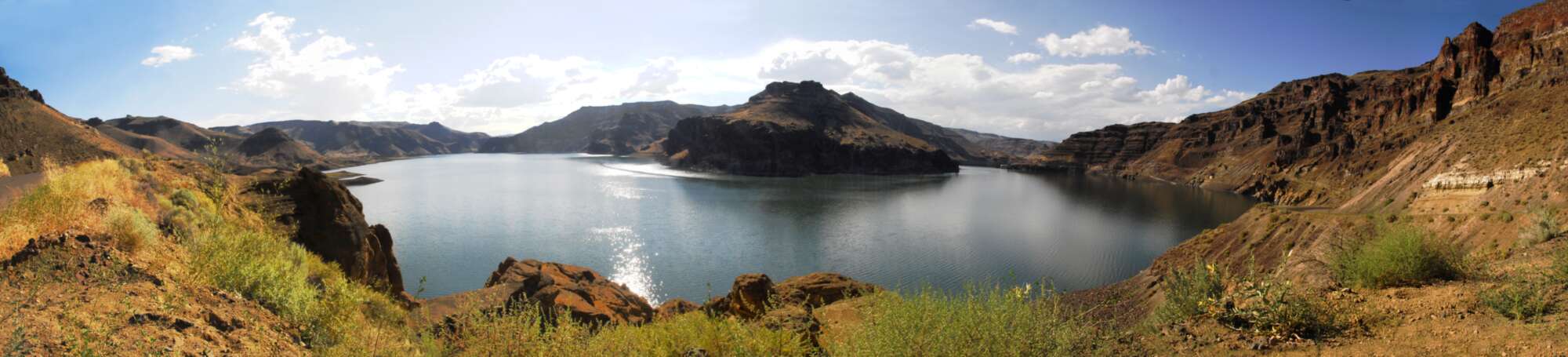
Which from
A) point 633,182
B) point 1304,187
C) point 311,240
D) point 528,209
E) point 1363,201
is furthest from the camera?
point 633,182

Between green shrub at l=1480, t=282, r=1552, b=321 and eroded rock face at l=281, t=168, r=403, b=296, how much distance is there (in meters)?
21.2

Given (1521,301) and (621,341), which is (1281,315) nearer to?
(1521,301)

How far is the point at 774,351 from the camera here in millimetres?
7664

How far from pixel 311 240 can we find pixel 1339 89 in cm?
15087

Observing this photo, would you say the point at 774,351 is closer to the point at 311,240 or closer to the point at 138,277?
the point at 138,277

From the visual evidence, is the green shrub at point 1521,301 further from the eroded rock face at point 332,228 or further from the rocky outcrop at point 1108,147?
the rocky outcrop at point 1108,147

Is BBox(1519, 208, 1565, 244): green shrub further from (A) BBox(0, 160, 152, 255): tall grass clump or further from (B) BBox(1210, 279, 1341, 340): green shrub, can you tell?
(A) BBox(0, 160, 152, 255): tall grass clump

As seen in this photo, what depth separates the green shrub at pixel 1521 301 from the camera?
6.20 meters

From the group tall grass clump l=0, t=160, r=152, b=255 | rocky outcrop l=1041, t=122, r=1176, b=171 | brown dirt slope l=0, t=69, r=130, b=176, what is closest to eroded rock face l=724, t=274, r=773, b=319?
tall grass clump l=0, t=160, r=152, b=255

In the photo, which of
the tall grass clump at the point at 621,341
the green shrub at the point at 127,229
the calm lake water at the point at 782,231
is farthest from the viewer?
the calm lake water at the point at 782,231

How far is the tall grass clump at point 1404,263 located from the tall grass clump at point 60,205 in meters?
18.8

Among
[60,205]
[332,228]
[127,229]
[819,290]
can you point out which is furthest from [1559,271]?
[332,228]

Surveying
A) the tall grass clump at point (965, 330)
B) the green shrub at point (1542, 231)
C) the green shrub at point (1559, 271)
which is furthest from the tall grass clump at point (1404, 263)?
the tall grass clump at point (965, 330)

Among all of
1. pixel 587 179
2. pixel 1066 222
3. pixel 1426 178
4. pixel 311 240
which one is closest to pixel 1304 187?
pixel 1066 222
